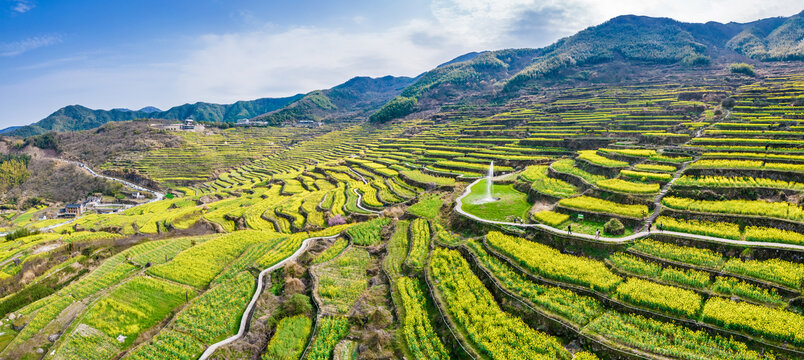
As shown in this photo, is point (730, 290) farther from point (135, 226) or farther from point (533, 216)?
point (135, 226)

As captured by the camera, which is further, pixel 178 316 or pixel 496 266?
pixel 178 316

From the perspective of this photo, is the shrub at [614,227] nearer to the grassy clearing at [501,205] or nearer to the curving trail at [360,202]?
the grassy clearing at [501,205]

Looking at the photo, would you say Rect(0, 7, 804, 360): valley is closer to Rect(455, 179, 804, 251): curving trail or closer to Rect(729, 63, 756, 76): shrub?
Rect(455, 179, 804, 251): curving trail

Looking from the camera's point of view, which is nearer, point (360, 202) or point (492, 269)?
point (492, 269)

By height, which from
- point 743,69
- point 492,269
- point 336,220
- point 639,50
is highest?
point 639,50

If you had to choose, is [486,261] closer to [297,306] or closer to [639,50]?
[297,306]

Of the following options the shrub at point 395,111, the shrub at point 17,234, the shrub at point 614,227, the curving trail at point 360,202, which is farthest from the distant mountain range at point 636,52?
the shrub at point 17,234

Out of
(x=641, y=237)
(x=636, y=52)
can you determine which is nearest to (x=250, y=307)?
(x=641, y=237)

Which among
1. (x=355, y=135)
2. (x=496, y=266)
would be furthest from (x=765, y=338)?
(x=355, y=135)

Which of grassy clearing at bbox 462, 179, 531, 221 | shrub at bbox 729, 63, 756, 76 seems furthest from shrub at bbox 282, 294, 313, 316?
shrub at bbox 729, 63, 756, 76
